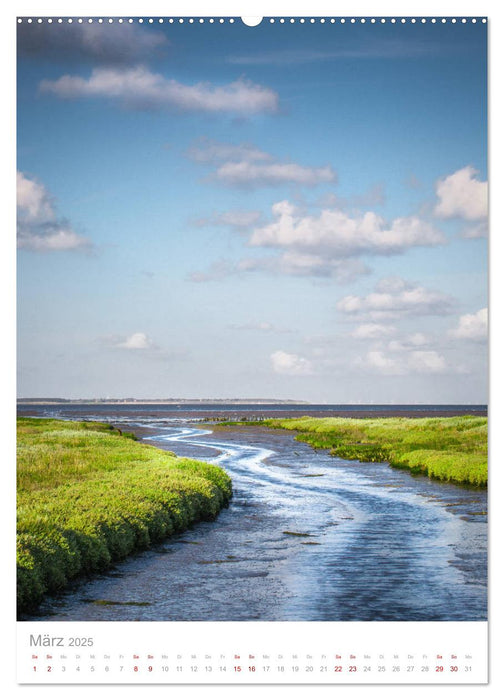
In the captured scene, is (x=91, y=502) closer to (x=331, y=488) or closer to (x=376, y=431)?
(x=331, y=488)

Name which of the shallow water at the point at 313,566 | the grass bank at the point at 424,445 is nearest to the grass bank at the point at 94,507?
the shallow water at the point at 313,566

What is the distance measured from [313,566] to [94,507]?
6.51 m

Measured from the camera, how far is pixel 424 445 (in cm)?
5072

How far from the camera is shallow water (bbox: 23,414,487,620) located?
547 inches

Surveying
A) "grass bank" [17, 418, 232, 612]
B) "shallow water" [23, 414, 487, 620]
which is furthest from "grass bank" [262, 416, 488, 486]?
"grass bank" [17, 418, 232, 612]

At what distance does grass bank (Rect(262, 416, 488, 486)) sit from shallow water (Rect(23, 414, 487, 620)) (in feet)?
11.6

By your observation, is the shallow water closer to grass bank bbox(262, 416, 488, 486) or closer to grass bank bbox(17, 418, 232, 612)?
grass bank bbox(17, 418, 232, 612)

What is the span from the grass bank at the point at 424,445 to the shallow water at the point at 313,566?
353 centimetres

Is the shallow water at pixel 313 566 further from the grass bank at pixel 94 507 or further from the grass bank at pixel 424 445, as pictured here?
the grass bank at pixel 424 445
